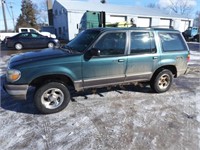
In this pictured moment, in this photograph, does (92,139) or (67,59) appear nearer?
(92,139)

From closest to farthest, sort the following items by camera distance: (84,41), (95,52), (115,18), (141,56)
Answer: (95,52)
(84,41)
(141,56)
(115,18)

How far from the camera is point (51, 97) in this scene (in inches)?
157

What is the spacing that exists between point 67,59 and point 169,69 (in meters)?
3.12

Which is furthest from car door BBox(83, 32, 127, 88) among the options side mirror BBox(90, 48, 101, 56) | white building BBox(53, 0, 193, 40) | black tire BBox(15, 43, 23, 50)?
white building BBox(53, 0, 193, 40)

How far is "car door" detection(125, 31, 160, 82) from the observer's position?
4547 mm

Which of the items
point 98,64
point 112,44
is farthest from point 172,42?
point 98,64

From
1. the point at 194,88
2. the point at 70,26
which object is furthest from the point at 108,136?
the point at 70,26

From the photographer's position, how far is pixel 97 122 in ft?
12.1

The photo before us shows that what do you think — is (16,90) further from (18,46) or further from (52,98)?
(18,46)

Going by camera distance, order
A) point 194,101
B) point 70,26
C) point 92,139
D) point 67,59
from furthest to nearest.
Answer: point 70,26 < point 194,101 < point 67,59 < point 92,139

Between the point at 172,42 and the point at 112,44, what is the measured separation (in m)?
1.93

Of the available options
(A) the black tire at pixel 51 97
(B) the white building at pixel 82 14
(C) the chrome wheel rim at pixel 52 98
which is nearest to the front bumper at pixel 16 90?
(A) the black tire at pixel 51 97

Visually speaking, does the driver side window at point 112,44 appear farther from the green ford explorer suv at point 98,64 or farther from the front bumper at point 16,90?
the front bumper at point 16,90

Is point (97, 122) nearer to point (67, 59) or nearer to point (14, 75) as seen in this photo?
point (67, 59)
